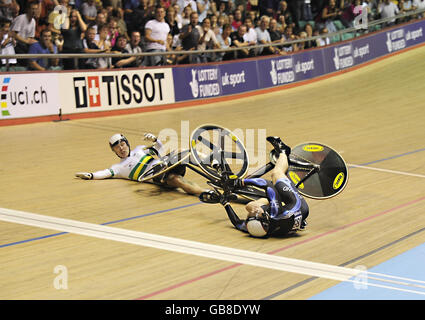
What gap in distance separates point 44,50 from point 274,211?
700 centimetres

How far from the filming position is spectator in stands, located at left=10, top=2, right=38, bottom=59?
35.0 feet

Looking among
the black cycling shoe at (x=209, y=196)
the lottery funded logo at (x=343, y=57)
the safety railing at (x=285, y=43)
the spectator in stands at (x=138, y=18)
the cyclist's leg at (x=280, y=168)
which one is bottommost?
the black cycling shoe at (x=209, y=196)

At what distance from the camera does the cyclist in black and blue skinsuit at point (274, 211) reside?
523 centimetres

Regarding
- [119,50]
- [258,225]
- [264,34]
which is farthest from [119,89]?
[258,225]

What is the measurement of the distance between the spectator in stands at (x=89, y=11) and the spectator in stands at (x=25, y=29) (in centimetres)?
140

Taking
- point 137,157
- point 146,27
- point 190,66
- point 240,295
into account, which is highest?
point 146,27

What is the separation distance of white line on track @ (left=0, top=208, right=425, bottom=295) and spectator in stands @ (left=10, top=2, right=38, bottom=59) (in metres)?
5.34

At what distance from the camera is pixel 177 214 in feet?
20.1

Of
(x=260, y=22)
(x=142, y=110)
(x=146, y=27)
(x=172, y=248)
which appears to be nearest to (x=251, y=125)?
(x=142, y=110)

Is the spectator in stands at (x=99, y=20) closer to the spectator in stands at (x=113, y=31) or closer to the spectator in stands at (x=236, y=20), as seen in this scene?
the spectator in stands at (x=113, y=31)

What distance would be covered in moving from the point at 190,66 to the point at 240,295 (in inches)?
A: 383

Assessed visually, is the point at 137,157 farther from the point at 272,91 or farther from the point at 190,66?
the point at 272,91

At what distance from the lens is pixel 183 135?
10.2 m

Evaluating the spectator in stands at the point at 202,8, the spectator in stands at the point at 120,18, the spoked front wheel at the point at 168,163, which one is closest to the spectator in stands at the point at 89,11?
the spectator in stands at the point at 120,18
